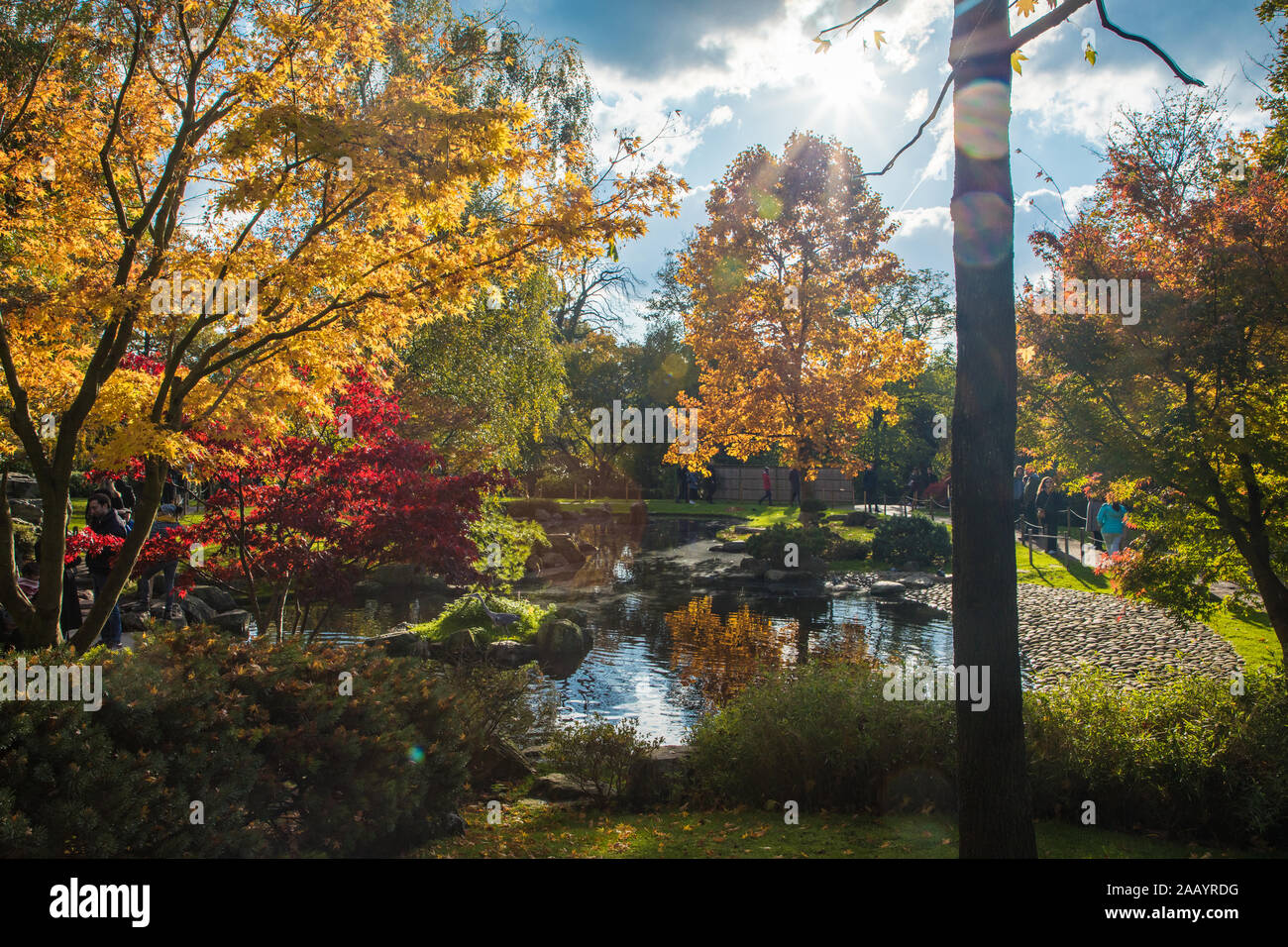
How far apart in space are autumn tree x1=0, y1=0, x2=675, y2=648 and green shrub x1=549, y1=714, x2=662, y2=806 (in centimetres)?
392

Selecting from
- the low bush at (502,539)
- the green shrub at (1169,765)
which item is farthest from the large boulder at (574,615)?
the green shrub at (1169,765)

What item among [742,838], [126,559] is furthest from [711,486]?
[742,838]

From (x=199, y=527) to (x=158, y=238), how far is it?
11.2 feet

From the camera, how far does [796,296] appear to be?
22156mm

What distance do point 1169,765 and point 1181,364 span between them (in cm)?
393

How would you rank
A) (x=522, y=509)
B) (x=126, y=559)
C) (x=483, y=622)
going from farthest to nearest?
(x=522, y=509) → (x=483, y=622) → (x=126, y=559)

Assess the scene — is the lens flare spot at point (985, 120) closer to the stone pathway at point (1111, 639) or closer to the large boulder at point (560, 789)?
the large boulder at point (560, 789)

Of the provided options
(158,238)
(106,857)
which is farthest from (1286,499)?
(158,238)

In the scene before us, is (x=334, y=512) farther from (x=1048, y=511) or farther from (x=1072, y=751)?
(x=1048, y=511)

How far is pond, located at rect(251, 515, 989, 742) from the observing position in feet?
33.6

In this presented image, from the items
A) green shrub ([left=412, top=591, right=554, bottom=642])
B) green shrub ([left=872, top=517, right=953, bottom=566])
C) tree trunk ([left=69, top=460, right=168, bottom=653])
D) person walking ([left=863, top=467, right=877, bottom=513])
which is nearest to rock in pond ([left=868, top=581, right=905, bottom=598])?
green shrub ([left=872, top=517, right=953, bottom=566])

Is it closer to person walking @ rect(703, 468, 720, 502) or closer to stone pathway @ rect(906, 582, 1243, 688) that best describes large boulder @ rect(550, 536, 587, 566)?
stone pathway @ rect(906, 582, 1243, 688)

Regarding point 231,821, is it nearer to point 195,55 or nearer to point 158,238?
point 158,238

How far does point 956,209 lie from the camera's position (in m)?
4.00
